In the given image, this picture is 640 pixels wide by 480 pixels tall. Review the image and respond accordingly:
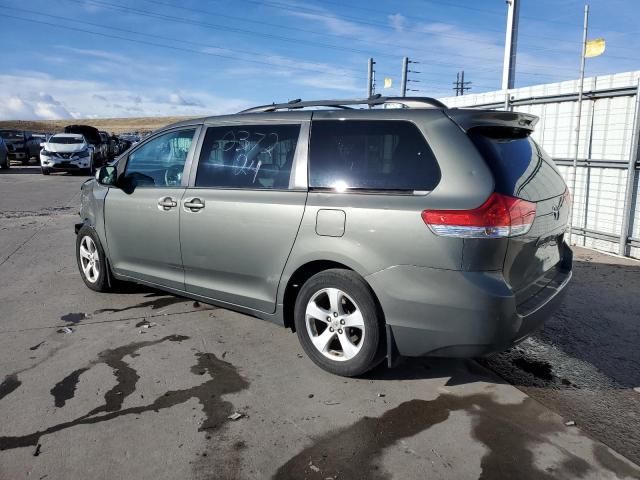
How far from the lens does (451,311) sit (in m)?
2.95

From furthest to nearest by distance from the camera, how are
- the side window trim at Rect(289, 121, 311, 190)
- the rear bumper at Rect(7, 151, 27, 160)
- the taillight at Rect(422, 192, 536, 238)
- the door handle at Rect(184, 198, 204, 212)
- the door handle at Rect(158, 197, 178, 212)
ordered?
the rear bumper at Rect(7, 151, 27, 160), the door handle at Rect(158, 197, 178, 212), the door handle at Rect(184, 198, 204, 212), the side window trim at Rect(289, 121, 311, 190), the taillight at Rect(422, 192, 536, 238)

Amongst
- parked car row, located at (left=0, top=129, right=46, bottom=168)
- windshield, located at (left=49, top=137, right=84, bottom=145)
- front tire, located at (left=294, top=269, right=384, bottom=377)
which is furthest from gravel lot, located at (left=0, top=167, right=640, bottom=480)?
parked car row, located at (left=0, top=129, right=46, bottom=168)

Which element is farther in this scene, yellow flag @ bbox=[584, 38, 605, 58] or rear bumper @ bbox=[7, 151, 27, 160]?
rear bumper @ bbox=[7, 151, 27, 160]

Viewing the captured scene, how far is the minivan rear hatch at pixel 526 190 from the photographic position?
118 inches

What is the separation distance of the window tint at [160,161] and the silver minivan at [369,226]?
0.09ft

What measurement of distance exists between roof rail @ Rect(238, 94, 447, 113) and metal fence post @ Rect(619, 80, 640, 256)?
4.44m

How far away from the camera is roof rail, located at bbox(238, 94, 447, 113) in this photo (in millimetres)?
3473

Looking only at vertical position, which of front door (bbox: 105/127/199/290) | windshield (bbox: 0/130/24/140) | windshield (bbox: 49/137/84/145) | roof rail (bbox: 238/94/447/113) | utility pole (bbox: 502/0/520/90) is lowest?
front door (bbox: 105/127/199/290)

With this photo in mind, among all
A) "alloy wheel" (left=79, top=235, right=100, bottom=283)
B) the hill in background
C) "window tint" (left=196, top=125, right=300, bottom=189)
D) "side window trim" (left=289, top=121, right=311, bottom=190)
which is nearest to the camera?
"side window trim" (left=289, top=121, right=311, bottom=190)

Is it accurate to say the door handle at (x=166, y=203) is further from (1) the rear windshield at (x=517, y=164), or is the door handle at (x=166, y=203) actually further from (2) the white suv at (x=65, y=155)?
(2) the white suv at (x=65, y=155)

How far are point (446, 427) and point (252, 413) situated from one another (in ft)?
3.73

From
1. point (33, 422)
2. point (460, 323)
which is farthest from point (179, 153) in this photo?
point (460, 323)

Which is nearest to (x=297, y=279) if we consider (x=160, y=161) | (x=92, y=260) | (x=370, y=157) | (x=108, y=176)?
(x=370, y=157)

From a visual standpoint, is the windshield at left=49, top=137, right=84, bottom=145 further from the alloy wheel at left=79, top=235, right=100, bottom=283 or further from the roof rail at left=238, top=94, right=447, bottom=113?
the roof rail at left=238, top=94, right=447, bottom=113
